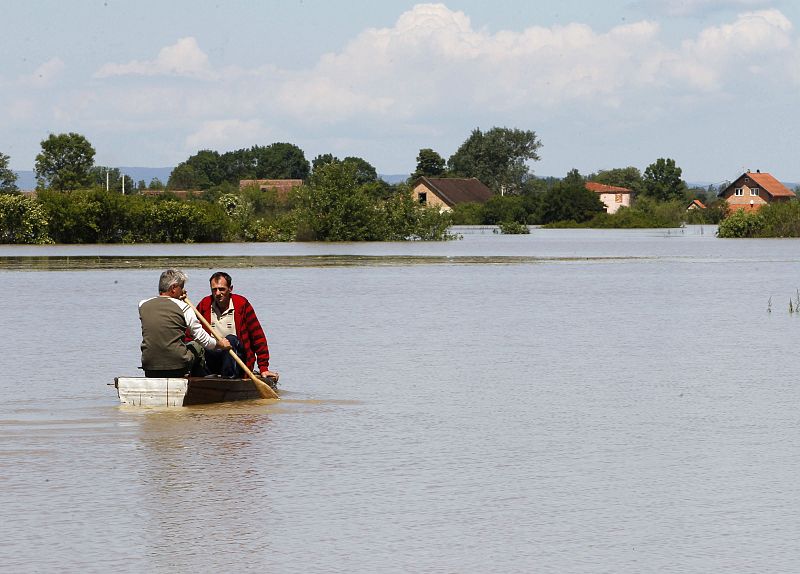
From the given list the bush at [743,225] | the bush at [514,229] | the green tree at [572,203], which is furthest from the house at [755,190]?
the bush at [743,225]

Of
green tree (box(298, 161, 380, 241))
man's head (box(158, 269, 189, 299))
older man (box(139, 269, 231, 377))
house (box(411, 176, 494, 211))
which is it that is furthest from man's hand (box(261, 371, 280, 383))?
house (box(411, 176, 494, 211))

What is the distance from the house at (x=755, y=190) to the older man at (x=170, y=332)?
184106 millimetres

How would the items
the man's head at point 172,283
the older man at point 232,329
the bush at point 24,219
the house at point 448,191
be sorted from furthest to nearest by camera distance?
1. the house at point 448,191
2. the bush at point 24,219
3. the older man at point 232,329
4. the man's head at point 172,283

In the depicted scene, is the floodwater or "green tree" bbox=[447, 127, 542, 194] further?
"green tree" bbox=[447, 127, 542, 194]

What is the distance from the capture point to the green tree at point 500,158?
190 meters

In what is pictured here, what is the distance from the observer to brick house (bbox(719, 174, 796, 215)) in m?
193

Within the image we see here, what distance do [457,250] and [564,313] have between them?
40.5 m

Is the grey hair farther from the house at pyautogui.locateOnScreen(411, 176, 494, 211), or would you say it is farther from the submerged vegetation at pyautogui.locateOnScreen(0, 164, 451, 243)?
the house at pyautogui.locateOnScreen(411, 176, 494, 211)

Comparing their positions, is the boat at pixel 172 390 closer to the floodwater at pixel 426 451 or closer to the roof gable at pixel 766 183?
the floodwater at pixel 426 451

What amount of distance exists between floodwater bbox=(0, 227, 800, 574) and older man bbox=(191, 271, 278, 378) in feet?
1.71

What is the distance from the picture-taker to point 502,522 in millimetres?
9711

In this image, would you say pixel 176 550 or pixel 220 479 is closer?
pixel 176 550

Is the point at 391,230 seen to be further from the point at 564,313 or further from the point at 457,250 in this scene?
the point at 564,313

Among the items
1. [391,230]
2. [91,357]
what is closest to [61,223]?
[391,230]
